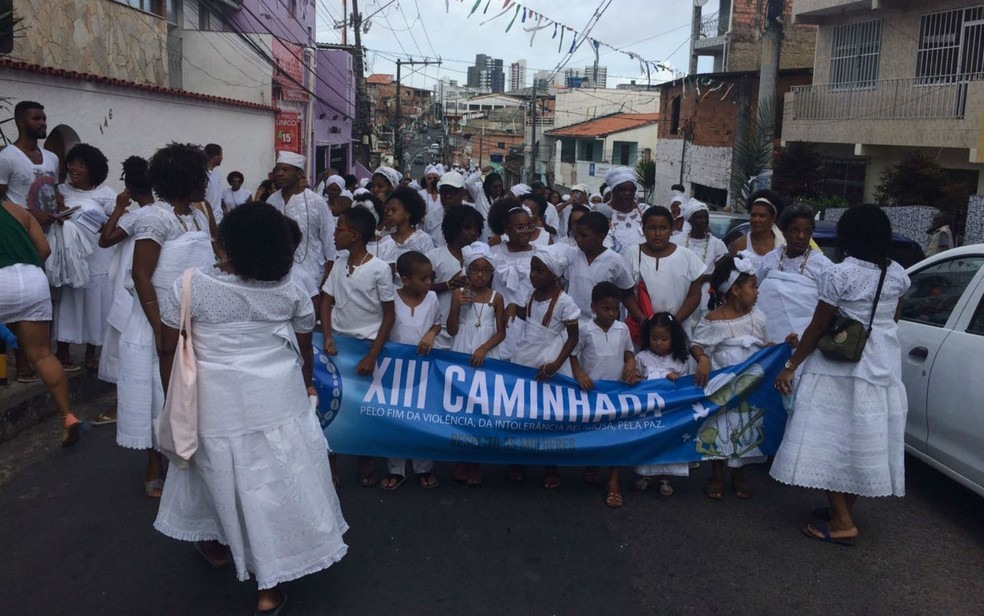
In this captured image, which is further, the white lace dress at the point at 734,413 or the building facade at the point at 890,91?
the building facade at the point at 890,91

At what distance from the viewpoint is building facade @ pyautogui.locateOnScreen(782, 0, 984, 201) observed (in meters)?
17.6

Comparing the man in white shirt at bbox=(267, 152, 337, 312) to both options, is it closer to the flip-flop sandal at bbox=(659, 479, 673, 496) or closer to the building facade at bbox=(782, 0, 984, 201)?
the flip-flop sandal at bbox=(659, 479, 673, 496)

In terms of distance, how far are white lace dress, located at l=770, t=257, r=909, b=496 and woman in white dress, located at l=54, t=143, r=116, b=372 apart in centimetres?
526

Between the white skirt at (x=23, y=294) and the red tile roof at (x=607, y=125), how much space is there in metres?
44.6

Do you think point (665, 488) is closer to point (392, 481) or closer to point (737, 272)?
point (737, 272)

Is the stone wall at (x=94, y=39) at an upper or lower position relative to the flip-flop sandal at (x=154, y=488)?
upper

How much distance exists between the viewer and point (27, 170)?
6812mm

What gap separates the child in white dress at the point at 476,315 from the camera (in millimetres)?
5273

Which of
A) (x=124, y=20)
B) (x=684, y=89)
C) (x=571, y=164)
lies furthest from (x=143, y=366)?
(x=571, y=164)

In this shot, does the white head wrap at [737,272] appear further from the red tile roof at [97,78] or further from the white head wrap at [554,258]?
the red tile roof at [97,78]

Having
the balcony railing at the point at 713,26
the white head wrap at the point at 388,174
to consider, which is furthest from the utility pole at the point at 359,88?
the white head wrap at the point at 388,174

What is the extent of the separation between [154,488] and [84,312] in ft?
8.65

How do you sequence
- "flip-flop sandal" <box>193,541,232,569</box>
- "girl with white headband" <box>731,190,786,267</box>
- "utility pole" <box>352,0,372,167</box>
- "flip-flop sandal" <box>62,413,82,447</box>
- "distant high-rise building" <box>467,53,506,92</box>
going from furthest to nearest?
"distant high-rise building" <box>467,53,506,92</box> → "utility pole" <box>352,0,372,167</box> → "girl with white headband" <box>731,190,786,267</box> → "flip-flop sandal" <box>62,413,82,447</box> → "flip-flop sandal" <box>193,541,232,569</box>

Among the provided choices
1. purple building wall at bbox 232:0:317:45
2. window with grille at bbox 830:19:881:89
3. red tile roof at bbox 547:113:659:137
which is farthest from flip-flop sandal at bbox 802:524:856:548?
red tile roof at bbox 547:113:659:137
